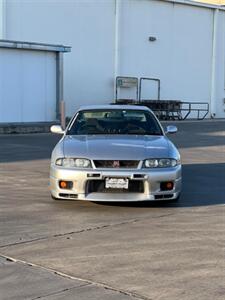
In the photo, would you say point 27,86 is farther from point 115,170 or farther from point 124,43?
point 115,170

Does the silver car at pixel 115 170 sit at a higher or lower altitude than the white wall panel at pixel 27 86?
lower

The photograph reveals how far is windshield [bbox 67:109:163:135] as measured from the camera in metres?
9.41

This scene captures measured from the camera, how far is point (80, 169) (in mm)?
7871

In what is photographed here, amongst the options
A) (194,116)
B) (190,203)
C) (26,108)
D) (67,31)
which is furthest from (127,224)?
(194,116)

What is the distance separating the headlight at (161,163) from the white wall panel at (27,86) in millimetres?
14843

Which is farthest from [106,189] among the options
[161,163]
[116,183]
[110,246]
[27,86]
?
[27,86]

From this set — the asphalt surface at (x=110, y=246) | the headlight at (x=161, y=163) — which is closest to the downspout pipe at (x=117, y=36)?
the asphalt surface at (x=110, y=246)

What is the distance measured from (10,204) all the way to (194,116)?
28011 mm

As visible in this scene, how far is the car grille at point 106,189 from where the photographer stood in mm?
7855

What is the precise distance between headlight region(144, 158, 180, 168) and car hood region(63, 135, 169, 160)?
57 mm

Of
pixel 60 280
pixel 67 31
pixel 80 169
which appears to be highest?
pixel 67 31

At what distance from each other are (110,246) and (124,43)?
84.6 ft

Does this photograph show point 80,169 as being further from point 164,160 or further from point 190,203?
point 190,203

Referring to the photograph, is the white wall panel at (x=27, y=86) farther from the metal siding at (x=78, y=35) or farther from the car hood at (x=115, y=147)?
the car hood at (x=115, y=147)
